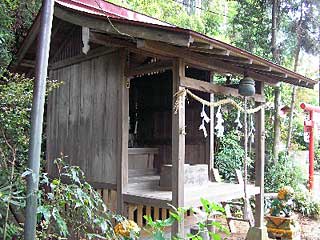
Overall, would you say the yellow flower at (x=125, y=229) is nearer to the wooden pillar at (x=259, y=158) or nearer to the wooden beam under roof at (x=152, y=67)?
the wooden beam under roof at (x=152, y=67)

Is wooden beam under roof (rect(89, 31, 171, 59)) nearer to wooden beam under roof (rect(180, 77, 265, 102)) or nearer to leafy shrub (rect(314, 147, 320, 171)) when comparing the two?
wooden beam under roof (rect(180, 77, 265, 102))

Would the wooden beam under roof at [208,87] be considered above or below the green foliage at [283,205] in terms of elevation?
above

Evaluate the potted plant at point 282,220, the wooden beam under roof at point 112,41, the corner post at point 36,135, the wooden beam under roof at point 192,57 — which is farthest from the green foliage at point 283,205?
the corner post at point 36,135

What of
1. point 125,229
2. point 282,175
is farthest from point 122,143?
point 282,175

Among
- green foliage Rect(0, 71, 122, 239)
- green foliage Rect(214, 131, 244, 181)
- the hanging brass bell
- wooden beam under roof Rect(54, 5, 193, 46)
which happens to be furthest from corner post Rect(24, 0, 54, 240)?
green foliage Rect(214, 131, 244, 181)

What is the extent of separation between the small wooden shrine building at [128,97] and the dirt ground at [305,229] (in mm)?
619

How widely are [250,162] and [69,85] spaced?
20.9ft

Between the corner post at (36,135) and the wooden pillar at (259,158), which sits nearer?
the corner post at (36,135)

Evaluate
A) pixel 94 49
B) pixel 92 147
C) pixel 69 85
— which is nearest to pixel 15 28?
pixel 69 85

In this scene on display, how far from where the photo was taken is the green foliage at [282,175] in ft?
30.5

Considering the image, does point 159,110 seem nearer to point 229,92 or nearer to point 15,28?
point 229,92

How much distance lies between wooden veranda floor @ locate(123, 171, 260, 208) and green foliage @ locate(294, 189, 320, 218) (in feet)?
9.91

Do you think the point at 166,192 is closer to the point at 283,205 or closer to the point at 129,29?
the point at 129,29

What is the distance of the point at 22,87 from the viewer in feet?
13.8
